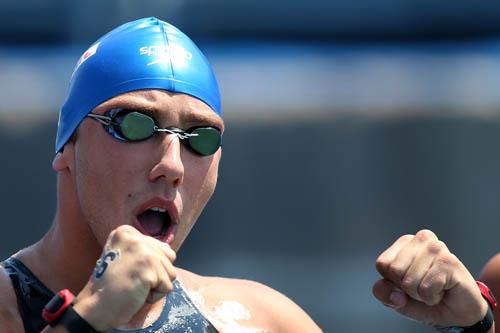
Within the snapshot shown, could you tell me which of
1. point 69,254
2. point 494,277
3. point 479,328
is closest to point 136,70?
point 69,254

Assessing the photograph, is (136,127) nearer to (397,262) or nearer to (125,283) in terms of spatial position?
(125,283)

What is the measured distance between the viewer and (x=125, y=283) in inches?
84.9

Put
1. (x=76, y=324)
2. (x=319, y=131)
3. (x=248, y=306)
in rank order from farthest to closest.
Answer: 1. (x=319, y=131)
2. (x=248, y=306)
3. (x=76, y=324)

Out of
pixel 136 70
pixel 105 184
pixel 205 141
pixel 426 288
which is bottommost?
pixel 426 288

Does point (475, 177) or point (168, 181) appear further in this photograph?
point (475, 177)

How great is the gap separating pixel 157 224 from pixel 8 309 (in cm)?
42

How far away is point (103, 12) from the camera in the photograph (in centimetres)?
595

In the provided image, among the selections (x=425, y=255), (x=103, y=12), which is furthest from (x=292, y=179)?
(x=425, y=255)

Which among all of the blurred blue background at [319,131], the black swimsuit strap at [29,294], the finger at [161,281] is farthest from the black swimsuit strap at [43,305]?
the blurred blue background at [319,131]

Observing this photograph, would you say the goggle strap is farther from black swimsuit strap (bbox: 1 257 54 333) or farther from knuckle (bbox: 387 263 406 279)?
knuckle (bbox: 387 263 406 279)

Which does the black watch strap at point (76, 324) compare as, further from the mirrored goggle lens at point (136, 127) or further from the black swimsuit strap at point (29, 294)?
the mirrored goggle lens at point (136, 127)

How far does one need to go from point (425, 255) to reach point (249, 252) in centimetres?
325

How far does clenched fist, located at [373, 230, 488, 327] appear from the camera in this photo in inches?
99.6

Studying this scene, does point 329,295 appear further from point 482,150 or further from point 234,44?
point 234,44
